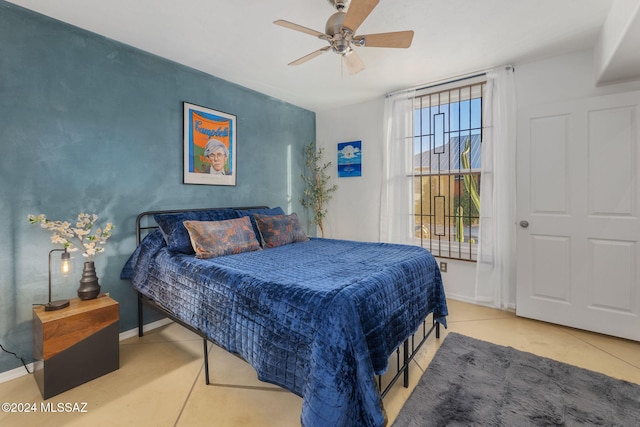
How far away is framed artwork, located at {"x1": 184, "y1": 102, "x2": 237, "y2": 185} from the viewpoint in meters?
3.06

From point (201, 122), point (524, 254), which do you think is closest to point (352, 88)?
point (201, 122)

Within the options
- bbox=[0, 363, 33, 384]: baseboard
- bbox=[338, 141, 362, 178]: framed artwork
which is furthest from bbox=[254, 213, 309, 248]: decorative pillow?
bbox=[0, 363, 33, 384]: baseboard

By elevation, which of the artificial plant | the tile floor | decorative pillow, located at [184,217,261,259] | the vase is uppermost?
the artificial plant

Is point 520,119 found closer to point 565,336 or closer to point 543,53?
point 543,53

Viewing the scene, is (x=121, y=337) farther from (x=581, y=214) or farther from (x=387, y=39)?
(x=581, y=214)

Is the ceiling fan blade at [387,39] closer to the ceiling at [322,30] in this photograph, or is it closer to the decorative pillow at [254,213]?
the ceiling at [322,30]

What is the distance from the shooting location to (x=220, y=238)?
8.31 ft

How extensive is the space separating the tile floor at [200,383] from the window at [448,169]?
1.14 metres

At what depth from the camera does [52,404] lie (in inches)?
70.1

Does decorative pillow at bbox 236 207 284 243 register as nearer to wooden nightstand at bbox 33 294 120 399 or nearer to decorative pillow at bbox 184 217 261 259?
decorative pillow at bbox 184 217 261 259

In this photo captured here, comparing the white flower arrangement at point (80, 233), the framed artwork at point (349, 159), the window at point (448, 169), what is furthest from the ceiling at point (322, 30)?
the white flower arrangement at point (80, 233)

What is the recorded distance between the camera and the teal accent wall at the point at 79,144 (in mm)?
2053

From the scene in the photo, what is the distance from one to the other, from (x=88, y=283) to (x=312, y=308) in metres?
1.86

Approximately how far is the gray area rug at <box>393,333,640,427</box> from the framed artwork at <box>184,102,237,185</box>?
2.77 metres
